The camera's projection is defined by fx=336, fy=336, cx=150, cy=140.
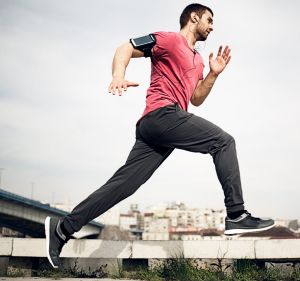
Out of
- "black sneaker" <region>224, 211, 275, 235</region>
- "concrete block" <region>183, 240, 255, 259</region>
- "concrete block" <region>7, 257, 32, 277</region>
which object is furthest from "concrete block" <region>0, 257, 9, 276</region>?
"black sneaker" <region>224, 211, 275, 235</region>

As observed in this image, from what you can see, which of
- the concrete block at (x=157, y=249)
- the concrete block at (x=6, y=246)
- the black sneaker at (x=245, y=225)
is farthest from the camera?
the concrete block at (x=6, y=246)

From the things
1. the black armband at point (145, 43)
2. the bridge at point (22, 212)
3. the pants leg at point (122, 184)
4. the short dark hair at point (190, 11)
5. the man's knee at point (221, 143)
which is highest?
the short dark hair at point (190, 11)

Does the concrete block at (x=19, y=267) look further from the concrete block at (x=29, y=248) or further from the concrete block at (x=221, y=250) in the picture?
the concrete block at (x=221, y=250)

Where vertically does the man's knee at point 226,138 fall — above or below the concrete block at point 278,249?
above

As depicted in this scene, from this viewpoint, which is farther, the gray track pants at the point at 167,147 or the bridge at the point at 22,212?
the bridge at the point at 22,212

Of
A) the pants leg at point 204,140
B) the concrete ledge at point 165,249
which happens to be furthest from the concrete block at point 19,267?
the pants leg at point 204,140

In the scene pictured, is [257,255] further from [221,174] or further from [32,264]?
[32,264]

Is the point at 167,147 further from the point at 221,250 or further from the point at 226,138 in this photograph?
the point at 221,250

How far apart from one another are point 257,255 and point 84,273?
2.46 m

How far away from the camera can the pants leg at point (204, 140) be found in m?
3.14

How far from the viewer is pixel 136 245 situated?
490 cm

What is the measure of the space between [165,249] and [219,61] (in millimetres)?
2656

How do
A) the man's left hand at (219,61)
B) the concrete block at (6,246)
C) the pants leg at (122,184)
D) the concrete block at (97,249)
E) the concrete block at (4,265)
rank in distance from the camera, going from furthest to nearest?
the concrete block at (6,246) < the concrete block at (4,265) < the concrete block at (97,249) < the man's left hand at (219,61) < the pants leg at (122,184)

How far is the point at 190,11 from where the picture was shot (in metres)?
3.82
